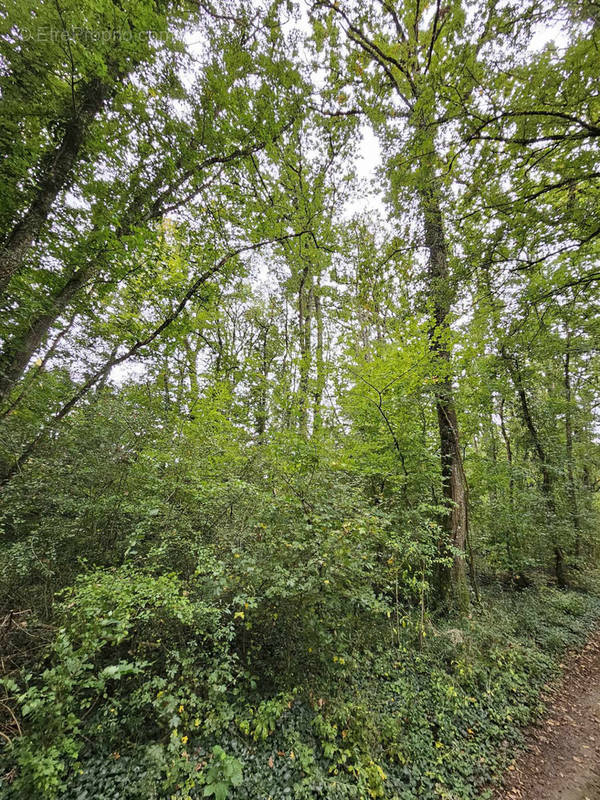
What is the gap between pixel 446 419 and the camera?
569 cm

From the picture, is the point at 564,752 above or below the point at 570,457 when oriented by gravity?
below

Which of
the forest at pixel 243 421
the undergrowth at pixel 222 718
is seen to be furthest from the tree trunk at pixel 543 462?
the undergrowth at pixel 222 718

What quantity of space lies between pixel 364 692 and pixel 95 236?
22.1ft

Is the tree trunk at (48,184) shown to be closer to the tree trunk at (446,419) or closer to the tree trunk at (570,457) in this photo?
the tree trunk at (446,419)

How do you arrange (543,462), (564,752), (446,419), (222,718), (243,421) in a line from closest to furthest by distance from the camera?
(222,718) → (564,752) → (446,419) → (243,421) → (543,462)

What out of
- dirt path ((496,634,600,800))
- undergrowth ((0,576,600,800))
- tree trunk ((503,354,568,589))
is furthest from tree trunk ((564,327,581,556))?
undergrowth ((0,576,600,800))

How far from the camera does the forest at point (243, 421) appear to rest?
259 centimetres

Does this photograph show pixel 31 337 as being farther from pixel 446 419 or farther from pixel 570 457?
pixel 570 457

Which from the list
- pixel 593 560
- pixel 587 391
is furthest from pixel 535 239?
pixel 593 560

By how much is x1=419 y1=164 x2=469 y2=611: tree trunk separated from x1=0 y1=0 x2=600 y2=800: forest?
0.22ft

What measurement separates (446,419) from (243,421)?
178 inches

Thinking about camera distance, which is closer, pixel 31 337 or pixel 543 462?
pixel 31 337

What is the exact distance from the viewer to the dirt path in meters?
2.89

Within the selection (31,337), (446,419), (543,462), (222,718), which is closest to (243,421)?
(31,337)
